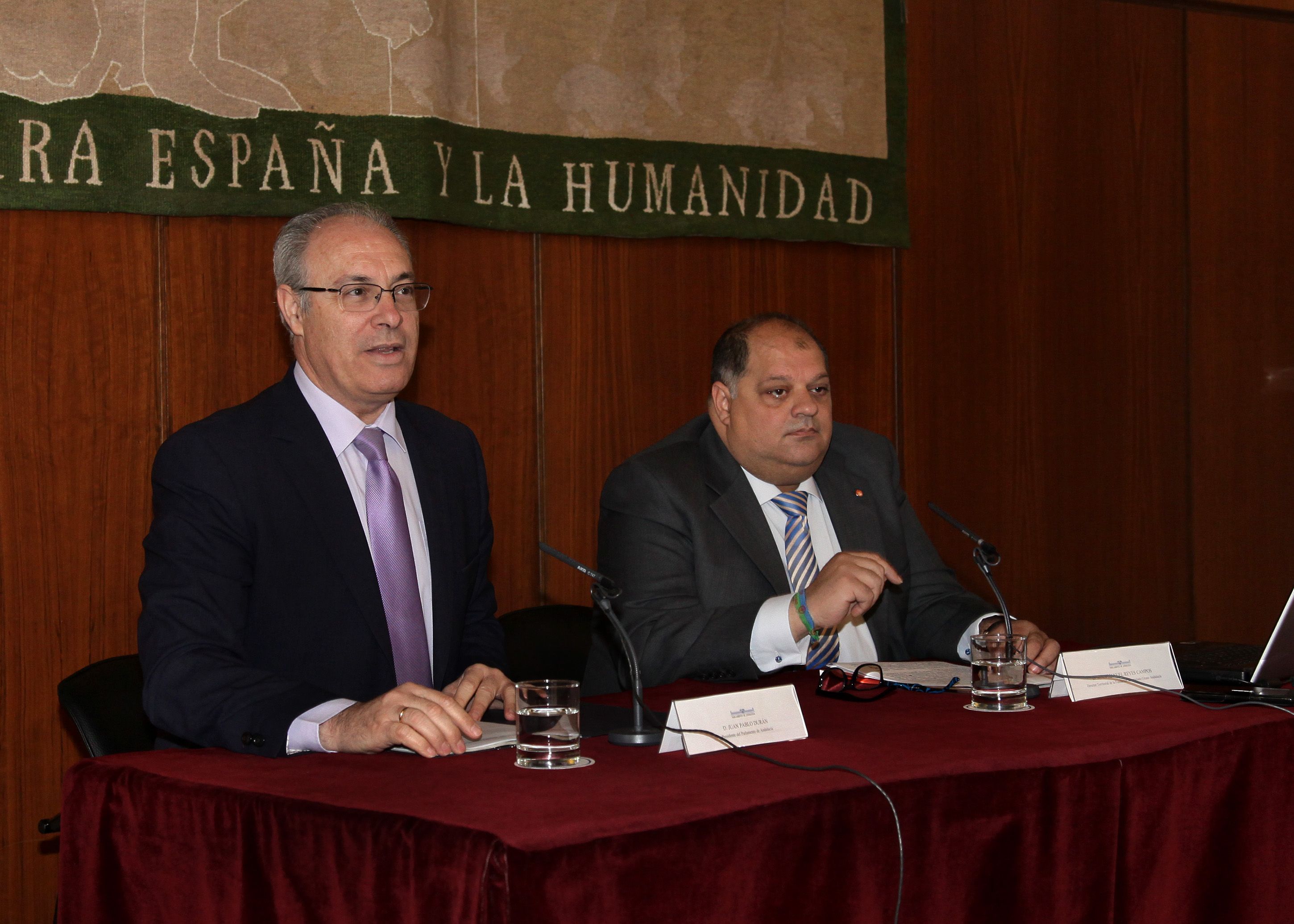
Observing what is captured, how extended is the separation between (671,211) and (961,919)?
2.79 meters

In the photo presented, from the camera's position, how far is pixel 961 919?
1.73m

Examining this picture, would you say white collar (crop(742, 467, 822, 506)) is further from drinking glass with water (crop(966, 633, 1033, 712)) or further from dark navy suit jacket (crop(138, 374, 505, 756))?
drinking glass with water (crop(966, 633, 1033, 712))

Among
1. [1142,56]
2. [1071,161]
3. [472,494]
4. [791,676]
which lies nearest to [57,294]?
[472,494]

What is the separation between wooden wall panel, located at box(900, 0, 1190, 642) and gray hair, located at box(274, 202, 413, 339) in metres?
2.51

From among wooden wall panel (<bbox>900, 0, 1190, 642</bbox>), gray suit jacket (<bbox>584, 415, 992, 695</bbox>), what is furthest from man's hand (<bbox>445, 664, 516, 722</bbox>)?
wooden wall panel (<bbox>900, 0, 1190, 642</bbox>)

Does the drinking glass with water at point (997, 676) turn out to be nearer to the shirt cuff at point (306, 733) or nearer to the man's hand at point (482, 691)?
the man's hand at point (482, 691)

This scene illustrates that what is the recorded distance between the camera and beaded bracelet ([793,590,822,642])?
2.48 meters

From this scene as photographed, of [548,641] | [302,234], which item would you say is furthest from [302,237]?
[548,641]

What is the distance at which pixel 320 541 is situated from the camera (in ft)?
7.72

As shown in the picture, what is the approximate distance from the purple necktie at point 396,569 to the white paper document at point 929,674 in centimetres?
82

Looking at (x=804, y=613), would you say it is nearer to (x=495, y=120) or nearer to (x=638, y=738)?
(x=638, y=738)

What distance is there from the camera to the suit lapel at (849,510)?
313 centimetres

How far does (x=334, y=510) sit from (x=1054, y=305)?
132 inches

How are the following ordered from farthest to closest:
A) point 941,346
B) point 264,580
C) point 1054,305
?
point 1054,305
point 941,346
point 264,580
